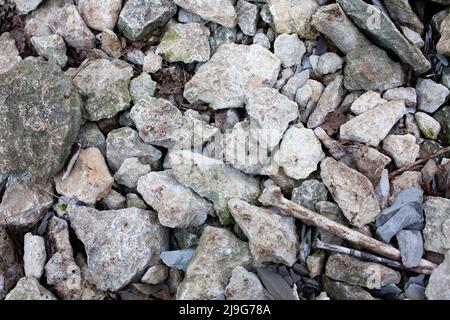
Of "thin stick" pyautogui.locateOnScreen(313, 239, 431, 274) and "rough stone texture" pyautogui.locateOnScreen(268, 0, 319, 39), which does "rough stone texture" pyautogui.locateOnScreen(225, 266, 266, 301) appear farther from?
"rough stone texture" pyautogui.locateOnScreen(268, 0, 319, 39)

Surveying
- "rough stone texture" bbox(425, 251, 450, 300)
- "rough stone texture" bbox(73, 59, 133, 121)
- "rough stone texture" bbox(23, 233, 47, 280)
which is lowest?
"rough stone texture" bbox(425, 251, 450, 300)

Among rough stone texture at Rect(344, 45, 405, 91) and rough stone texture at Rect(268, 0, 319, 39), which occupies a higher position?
rough stone texture at Rect(268, 0, 319, 39)

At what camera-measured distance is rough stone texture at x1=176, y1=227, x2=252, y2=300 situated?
3230mm

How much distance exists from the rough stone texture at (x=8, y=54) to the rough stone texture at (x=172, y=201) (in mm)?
1656

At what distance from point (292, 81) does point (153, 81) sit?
1.15 metres

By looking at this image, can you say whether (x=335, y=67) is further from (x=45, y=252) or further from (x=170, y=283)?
(x=45, y=252)

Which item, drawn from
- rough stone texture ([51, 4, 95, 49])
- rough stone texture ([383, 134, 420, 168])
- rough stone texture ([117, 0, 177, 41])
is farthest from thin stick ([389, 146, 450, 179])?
rough stone texture ([51, 4, 95, 49])

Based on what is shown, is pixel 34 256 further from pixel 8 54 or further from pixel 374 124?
pixel 374 124

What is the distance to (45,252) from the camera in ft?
11.5

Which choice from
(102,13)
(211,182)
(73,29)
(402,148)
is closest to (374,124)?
(402,148)

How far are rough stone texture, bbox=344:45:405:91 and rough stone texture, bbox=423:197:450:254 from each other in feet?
3.10

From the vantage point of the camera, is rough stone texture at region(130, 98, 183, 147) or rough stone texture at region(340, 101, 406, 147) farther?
rough stone texture at region(130, 98, 183, 147)
